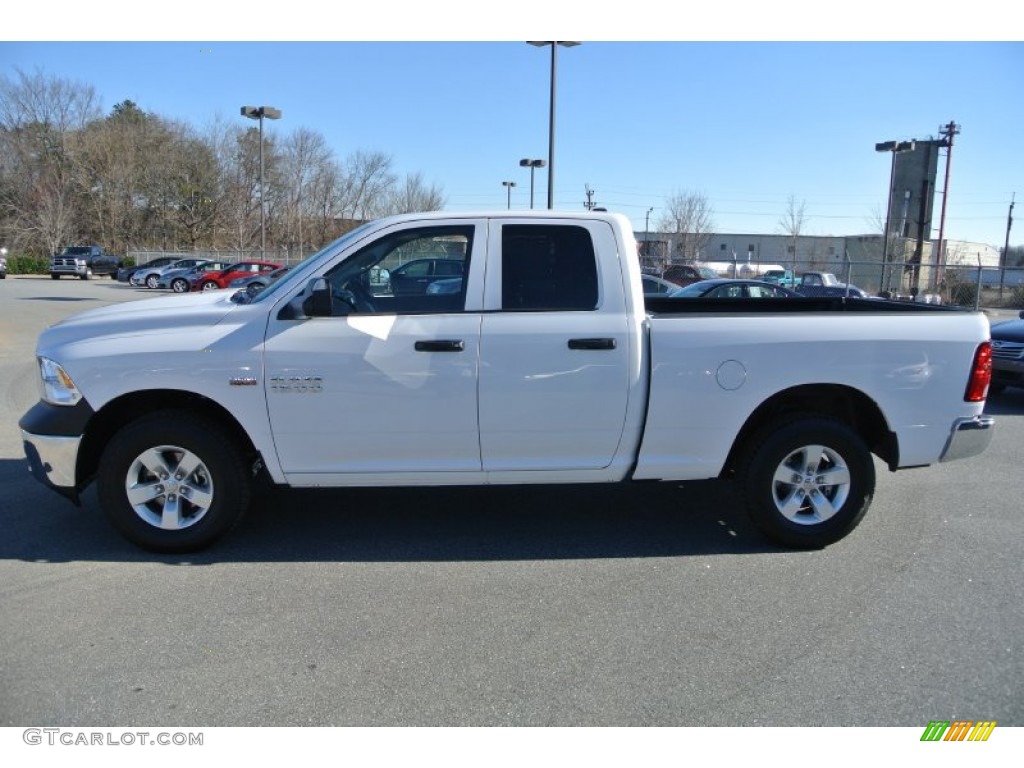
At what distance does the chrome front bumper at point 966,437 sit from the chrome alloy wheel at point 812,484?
687 mm

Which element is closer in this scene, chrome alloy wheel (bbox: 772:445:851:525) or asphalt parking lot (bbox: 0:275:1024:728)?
asphalt parking lot (bbox: 0:275:1024:728)

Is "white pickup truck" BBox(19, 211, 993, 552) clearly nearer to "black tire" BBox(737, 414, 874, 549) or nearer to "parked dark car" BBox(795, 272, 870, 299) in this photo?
"black tire" BBox(737, 414, 874, 549)

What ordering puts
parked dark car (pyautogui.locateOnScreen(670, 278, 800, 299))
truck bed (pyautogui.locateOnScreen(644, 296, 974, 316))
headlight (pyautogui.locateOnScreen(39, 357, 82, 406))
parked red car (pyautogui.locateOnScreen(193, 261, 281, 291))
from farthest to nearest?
parked red car (pyautogui.locateOnScreen(193, 261, 281, 291))
parked dark car (pyautogui.locateOnScreen(670, 278, 800, 299))
truck bed (pyautogui.locateOnScreen(644, 296, 974, 316))
headlight (pyautogui.locateOnScreen(39, 357, 82, 406))

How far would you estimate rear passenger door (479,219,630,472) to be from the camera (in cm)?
426

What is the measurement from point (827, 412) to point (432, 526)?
2.71 m

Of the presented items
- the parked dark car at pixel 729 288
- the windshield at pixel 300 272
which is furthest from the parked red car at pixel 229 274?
the windshield at pixel 300 272

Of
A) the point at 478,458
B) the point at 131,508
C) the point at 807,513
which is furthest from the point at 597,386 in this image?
the point at 131,508

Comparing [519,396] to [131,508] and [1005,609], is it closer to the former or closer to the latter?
Answer: [131,508]

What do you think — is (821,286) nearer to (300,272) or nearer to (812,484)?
(812,484)

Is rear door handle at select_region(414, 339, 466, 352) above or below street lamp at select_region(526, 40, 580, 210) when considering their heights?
below

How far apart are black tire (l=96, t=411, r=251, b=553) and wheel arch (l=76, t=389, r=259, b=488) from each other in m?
0.08

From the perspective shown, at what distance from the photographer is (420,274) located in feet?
14.7

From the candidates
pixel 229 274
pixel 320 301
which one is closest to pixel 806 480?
pixel 320 301
